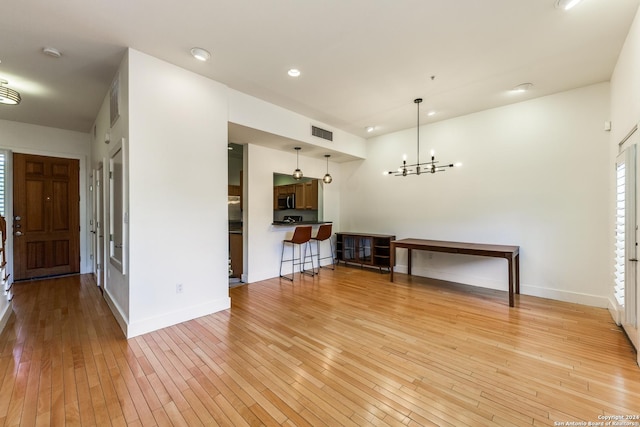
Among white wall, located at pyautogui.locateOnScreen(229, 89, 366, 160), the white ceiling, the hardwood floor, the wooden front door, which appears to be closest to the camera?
the hardwood floor

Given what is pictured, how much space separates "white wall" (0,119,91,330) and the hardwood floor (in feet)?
7.03

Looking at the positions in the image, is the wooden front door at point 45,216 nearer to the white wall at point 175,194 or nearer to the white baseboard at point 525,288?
the white wall at point 175,194

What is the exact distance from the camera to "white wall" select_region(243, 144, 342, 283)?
5066mm

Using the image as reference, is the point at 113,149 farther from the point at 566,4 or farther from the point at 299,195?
the point at 566,4

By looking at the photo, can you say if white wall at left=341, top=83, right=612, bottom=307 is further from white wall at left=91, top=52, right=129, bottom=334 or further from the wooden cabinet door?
white wall at left=91, top=52, right=129, bottom=334

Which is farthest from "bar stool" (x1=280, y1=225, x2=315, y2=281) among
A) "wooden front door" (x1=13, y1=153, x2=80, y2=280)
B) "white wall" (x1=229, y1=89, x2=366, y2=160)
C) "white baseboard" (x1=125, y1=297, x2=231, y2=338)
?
"wooden front door" (x1=13, y1=153, x2=80, y2=280)

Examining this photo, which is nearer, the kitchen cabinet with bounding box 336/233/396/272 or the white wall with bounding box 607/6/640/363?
the white wall with bounding box 607/6/640/363

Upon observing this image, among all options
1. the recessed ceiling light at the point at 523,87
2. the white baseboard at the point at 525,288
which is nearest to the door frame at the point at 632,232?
the white baseboard at the point at 525,288

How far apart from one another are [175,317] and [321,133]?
386 cm

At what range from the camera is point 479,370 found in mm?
2266

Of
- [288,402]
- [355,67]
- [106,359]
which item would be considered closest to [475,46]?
[355,67]

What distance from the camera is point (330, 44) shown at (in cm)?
279

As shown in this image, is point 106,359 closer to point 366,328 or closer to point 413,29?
point 366,328

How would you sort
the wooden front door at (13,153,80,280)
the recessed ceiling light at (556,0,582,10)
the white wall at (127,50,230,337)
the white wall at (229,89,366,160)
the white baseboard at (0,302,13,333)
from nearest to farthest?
the recessed ceiling light at (556,0,582,10) → the white wall at (127,50,230,337) → the white baseboard at (0,302,13,333) → the white wall at (229,89,366,160) → the wooden front door at (13,153,80,280)
